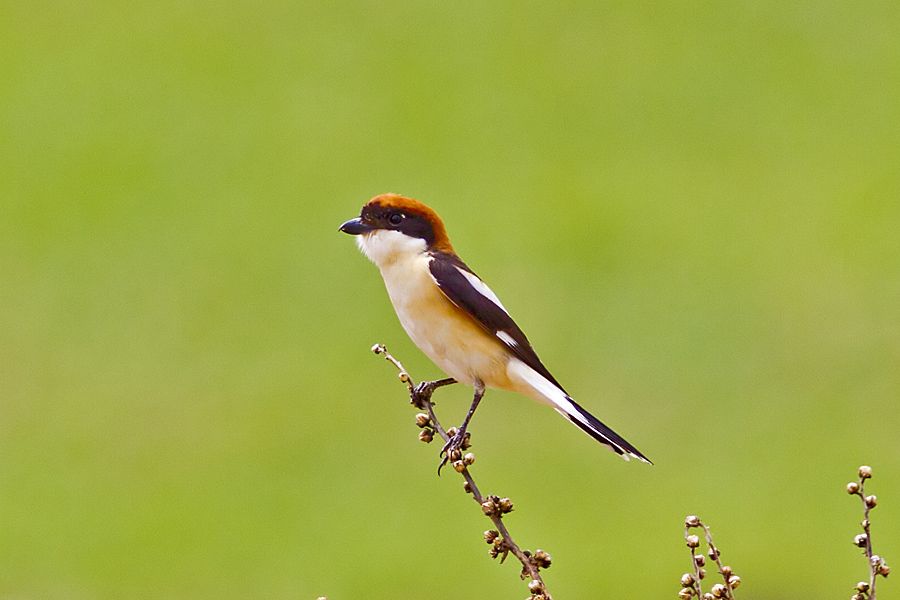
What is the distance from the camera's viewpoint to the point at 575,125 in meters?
15.2

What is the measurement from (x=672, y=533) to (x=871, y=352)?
3095 millimetres

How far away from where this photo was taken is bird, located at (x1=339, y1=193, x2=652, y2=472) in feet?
14.8

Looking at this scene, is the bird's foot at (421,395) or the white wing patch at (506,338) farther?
the white wing patch at (506,338)

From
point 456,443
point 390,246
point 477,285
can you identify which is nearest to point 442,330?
point 477,285

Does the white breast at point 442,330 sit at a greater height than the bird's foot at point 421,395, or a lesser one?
greater

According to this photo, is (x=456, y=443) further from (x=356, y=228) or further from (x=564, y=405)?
(x=356, y=228)

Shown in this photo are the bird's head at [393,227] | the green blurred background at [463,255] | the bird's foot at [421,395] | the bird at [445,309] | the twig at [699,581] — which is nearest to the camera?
the twig at [699,581]

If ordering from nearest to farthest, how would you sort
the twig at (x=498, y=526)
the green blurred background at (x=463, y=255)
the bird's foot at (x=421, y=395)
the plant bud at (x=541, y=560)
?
the twig at (x=498, y=526) < the plant bud at (x=541, y=560) < the bird's foot at (x=421, y=395) < the green blurred background at (x=463, y=255)

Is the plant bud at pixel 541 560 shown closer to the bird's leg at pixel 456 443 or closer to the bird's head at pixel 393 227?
the bird's leg at pixel 456 443

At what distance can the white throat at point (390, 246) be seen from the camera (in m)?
4.64

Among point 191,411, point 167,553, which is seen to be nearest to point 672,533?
point 167,553

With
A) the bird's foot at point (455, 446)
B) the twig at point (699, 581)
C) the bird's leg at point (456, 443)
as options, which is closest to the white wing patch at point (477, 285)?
the bird's leg at point (456, 443)

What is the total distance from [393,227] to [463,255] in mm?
7552


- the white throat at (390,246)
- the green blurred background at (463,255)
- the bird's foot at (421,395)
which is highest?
the green blurred background at (463,255)
